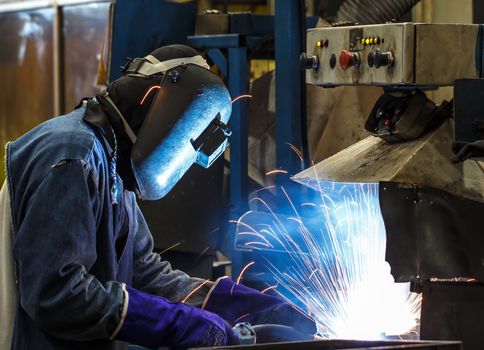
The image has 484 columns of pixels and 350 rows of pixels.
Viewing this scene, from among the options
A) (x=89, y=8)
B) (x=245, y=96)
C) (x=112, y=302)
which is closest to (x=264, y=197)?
(x=245, y=96)

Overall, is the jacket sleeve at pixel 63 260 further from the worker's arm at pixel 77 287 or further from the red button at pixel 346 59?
the red button at pixel 346 59

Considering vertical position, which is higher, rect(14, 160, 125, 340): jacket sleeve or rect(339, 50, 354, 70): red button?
rect(339, 50, 354, 70): red button

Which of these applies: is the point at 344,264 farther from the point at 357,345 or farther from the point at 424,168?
the point at 357,345

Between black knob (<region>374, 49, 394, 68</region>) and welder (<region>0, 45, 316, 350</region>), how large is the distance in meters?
0.44

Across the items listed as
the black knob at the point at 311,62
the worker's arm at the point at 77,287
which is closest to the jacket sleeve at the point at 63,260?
the worker's arm at the point at 77,287

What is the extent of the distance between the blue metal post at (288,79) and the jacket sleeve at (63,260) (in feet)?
6.05

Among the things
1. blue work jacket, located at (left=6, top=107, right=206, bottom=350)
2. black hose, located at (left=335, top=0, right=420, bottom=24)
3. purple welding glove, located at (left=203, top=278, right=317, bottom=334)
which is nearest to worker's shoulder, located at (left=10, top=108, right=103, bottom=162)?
blue work jacket, located at (left=6, top=107, right=206, bottom=350)

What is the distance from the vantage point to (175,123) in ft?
8.06

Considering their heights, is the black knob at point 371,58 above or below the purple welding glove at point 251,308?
above

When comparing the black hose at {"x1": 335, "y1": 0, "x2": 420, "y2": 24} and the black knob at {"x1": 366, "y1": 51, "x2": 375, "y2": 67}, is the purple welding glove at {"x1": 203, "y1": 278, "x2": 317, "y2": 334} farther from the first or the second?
the black hose at {"x1": 335, "y1": 0, "x2": 420, "y2": 24}

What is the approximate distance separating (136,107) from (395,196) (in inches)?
28.4

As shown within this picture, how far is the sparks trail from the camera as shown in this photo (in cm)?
293

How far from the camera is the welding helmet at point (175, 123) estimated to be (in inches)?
95.5

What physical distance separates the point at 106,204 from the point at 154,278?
0.60 meters
